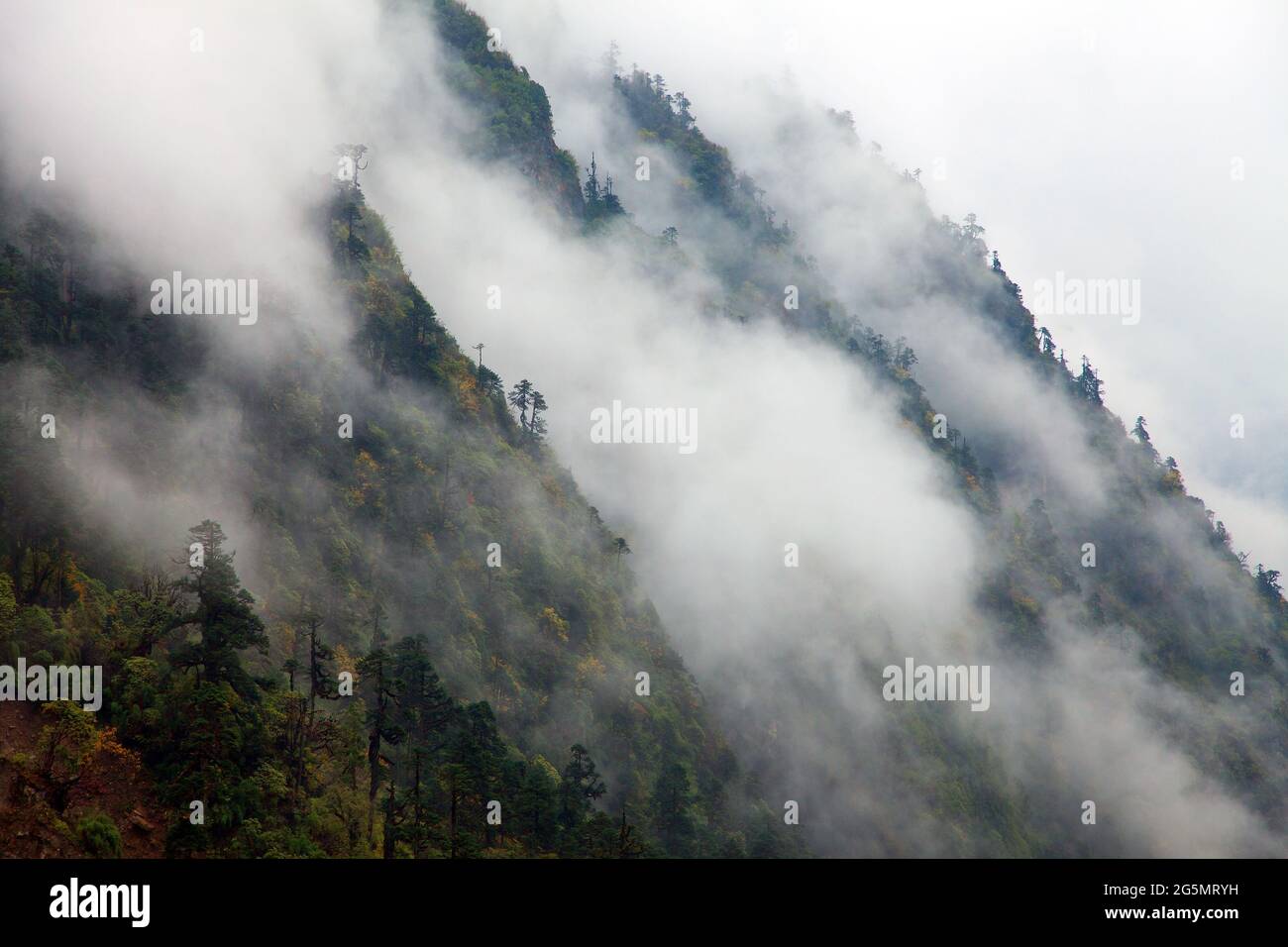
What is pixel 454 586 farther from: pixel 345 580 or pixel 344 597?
pixel 344 597

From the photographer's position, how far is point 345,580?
8812 centimetres

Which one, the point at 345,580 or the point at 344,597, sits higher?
the point at 345,580

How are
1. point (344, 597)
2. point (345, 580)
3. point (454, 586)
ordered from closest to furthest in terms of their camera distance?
point (344, 597)
point (345, 580)
point (454, 586)

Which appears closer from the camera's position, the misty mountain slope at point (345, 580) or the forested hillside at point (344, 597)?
the forested hillside at point (344, 597)

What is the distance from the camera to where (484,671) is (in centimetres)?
9650

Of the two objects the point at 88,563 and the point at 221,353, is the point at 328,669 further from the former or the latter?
the point at 221,353

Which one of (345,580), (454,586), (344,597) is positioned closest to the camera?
(344,597)

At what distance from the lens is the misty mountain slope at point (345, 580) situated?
179 feet

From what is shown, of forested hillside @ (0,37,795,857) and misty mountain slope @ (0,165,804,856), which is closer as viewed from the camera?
forested hillside @ (0,37,795,857)

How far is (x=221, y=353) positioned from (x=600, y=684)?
49353mm

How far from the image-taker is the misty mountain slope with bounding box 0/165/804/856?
54.6 meters

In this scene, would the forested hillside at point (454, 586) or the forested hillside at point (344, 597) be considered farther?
the forested hillside at point (454, 586)

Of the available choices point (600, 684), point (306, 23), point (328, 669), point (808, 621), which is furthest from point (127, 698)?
point (306, 23)

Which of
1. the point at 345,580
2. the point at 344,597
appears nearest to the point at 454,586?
the point at 345,580
